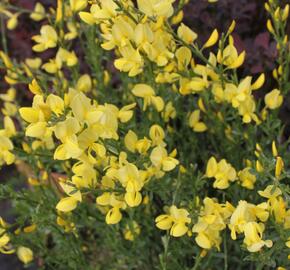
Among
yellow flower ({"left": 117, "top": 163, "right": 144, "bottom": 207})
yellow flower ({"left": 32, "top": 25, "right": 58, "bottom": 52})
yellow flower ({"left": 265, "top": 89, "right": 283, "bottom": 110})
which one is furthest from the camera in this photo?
yellow flower ({"left": 32, "top": 25, "right": 58, "bottom": 52})

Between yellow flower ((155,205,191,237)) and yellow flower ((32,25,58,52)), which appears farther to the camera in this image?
yellow flower ((32,25,58,52))

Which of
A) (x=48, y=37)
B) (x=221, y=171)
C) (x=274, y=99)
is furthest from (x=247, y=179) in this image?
(x=48, y=37)

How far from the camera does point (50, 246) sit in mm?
2176

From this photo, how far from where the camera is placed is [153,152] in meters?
1.23

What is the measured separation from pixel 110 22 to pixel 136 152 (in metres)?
0.29

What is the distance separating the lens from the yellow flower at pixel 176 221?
1.20 meters

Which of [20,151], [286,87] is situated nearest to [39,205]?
[20,151]

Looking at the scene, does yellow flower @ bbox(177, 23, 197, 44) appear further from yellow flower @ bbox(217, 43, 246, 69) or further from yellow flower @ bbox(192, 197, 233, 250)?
yellow flower @ bbox(192, 197, 233, 250)

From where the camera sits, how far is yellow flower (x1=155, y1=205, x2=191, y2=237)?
1.20 metres

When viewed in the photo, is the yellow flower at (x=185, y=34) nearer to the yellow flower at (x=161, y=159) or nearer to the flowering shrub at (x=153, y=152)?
the flowering shrub at (x=153, y=152)

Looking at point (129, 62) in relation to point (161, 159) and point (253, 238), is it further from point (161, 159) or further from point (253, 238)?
point (253, 238)

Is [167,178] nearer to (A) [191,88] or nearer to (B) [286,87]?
(A) [191,88]

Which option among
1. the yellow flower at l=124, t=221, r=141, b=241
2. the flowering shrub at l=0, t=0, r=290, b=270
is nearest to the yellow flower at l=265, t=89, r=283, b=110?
the flowering shrub at l=0, t=0, r=290, b=270

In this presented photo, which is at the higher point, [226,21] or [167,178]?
[226,21]
